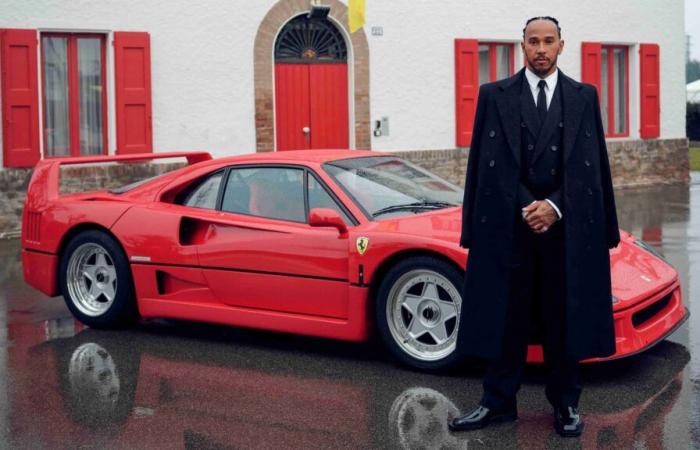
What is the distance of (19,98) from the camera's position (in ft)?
45.7

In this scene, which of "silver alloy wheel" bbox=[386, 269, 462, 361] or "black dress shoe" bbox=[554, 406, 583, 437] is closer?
"black dress shoe" bbox=[554, 406, 583, 437]

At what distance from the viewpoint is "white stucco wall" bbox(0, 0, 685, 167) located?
1482cm

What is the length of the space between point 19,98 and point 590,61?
987 cm

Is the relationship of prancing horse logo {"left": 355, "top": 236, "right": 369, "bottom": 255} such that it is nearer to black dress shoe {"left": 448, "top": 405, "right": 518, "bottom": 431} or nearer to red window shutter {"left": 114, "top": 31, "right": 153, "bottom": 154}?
black dress shoe {"left": 448, "top": 405, "right": 518, "bottom": 431}

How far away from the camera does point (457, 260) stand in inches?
238

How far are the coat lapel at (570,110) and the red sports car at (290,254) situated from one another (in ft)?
4.09

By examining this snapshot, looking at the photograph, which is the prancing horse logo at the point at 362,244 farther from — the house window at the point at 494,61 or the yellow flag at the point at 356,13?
the house window at the point at 494,61

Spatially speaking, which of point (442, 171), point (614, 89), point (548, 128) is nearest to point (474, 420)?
point (548, 128)

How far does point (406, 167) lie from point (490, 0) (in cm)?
1127

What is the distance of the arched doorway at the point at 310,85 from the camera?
53.5 ft

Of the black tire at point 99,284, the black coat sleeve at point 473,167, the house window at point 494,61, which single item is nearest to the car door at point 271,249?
the black tire at point 99,284

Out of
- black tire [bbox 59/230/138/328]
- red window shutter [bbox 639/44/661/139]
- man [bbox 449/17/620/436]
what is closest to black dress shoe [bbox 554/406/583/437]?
man [bbox 449/17/620/436]

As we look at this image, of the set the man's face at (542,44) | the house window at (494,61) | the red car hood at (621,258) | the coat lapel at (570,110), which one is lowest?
the red car hood at (621,258)

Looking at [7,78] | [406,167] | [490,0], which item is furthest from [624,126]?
[406,167]
